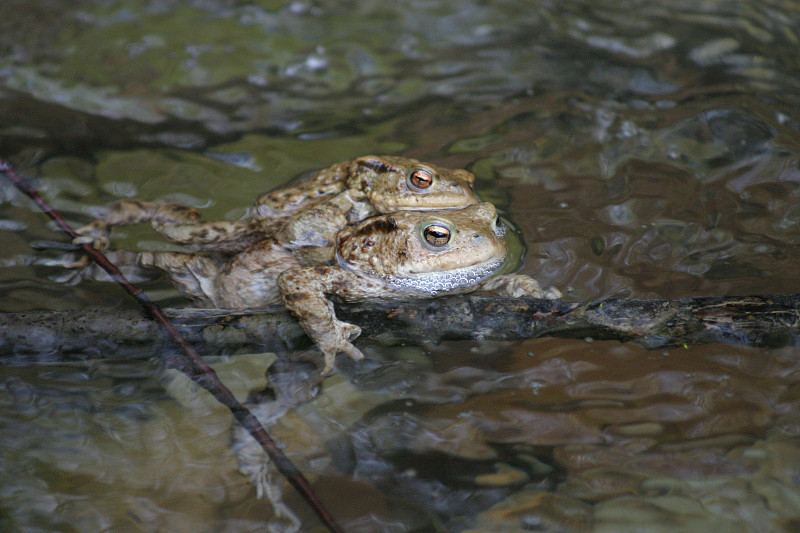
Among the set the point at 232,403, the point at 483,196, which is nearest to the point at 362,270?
the point at 232,403

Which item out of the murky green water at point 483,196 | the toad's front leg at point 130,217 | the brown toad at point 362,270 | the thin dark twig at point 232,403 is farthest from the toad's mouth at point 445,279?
the toad's front leg at point 130,217

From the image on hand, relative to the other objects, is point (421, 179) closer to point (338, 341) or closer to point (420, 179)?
point (420, 179)

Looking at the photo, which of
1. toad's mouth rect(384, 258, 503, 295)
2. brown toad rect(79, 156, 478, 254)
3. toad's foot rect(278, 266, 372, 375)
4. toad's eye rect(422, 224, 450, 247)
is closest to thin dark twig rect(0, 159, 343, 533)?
toad's foot rect(278, 266, 372, 375)

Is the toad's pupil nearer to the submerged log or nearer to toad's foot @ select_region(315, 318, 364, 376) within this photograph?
the submerged log

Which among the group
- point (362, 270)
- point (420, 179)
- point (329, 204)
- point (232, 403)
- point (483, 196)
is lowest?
point (232, 403)

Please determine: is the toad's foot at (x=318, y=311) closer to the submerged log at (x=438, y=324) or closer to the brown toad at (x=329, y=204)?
the submerged log at (x=438, y=324)

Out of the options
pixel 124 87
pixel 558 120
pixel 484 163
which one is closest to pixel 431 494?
pixel 484 163

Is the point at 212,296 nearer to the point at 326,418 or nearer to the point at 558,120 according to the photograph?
the point at 326,418

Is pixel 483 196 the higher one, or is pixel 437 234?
pixel 437 234
